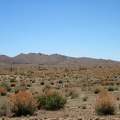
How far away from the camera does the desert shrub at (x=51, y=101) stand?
18.8m

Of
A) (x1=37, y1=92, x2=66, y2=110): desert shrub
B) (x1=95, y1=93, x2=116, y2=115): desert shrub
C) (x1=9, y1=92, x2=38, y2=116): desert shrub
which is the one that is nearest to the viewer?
Result: (x1=95, y1=93, x2=116, y2=115): desert shrub

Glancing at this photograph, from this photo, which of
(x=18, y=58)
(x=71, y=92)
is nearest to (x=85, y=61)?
(x=18, y=58)

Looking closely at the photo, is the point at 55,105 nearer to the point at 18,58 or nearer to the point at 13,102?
the point at 13,102

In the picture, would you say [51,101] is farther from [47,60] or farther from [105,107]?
[47,60]

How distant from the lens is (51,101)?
19.0 m

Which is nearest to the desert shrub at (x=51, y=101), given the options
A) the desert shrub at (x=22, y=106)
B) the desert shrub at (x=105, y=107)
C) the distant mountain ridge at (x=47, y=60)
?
the desert shrub at (x=22, y=106)

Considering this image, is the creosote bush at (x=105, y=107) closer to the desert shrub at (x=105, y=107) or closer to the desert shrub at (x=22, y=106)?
the desert shrub at (x=105, y=107)

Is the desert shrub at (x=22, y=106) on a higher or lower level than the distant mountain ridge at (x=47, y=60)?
lower

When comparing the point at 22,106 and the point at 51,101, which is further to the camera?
the point at 51,101

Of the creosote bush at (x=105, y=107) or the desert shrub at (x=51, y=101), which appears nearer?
the creosote bush at (x=105, y=107)

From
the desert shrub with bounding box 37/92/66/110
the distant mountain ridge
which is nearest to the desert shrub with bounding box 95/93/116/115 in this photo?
the desert shrub with bounding box 37/92/66/110

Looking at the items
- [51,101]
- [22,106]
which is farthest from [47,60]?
[22,106]

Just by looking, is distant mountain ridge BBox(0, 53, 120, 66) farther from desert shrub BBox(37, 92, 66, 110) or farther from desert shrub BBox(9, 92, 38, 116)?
desert shrub BBox(9, 92, 38, 116)

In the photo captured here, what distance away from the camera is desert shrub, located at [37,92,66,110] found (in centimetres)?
1881
